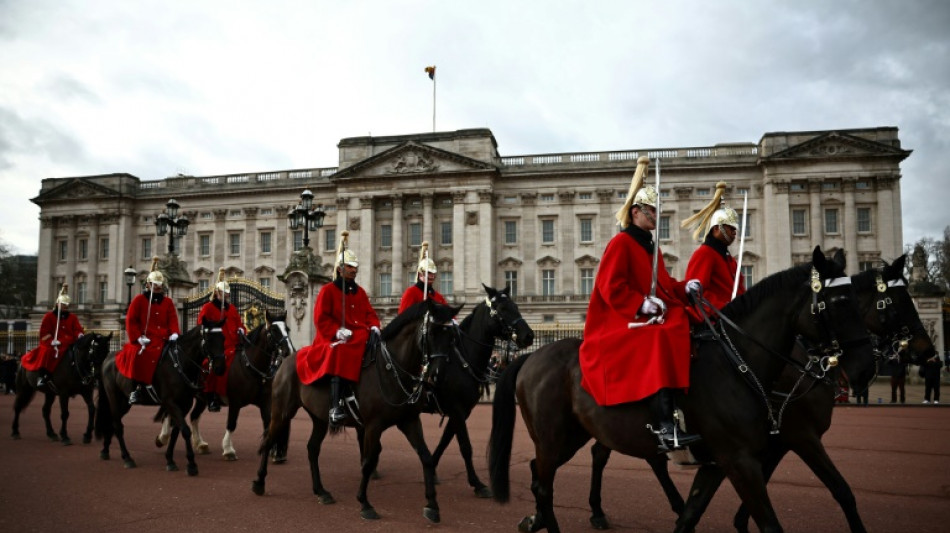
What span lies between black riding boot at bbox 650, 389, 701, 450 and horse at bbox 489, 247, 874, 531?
0.10 m

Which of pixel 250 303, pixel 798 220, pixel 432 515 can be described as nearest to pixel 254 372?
pixel 432 515

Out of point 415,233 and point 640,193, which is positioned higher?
point 415,233

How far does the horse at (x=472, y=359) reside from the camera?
882 cm

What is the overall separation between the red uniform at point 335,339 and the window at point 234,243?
5038cm

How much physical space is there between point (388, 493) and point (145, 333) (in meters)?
5.55

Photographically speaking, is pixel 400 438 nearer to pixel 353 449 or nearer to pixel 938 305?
pixel 353 449

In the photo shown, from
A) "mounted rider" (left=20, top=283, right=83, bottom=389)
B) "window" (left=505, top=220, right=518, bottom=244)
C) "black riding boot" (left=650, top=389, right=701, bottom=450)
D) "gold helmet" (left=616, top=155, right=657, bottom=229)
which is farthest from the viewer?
"window" (left=505, top=220, right=518, bottom=244)

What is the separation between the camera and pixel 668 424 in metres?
4.91

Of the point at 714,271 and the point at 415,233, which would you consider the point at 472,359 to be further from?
the point at 415,233

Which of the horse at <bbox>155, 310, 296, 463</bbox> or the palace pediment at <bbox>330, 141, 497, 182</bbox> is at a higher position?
the palace pediment at <bbox>330, 141, 497, 182</bbox>

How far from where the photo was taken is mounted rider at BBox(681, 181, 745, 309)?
6453 mm

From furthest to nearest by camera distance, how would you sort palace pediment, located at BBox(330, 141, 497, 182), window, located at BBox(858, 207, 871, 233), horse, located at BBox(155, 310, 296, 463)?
palace pediment, located at BBox(330, 141, 497, 182)
window, located at BBox(858, 207, 871, 233)
horse, located at BBox(155, 310, 296, 463)

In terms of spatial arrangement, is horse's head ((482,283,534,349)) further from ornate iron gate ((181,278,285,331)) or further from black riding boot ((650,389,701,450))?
ornate iron gate ((181,278,285,331))

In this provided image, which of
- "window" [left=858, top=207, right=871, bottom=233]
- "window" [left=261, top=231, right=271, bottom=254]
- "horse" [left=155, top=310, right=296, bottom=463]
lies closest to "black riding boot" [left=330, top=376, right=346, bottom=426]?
"horse" [left=155, top=310, right=296, bottom=463]
